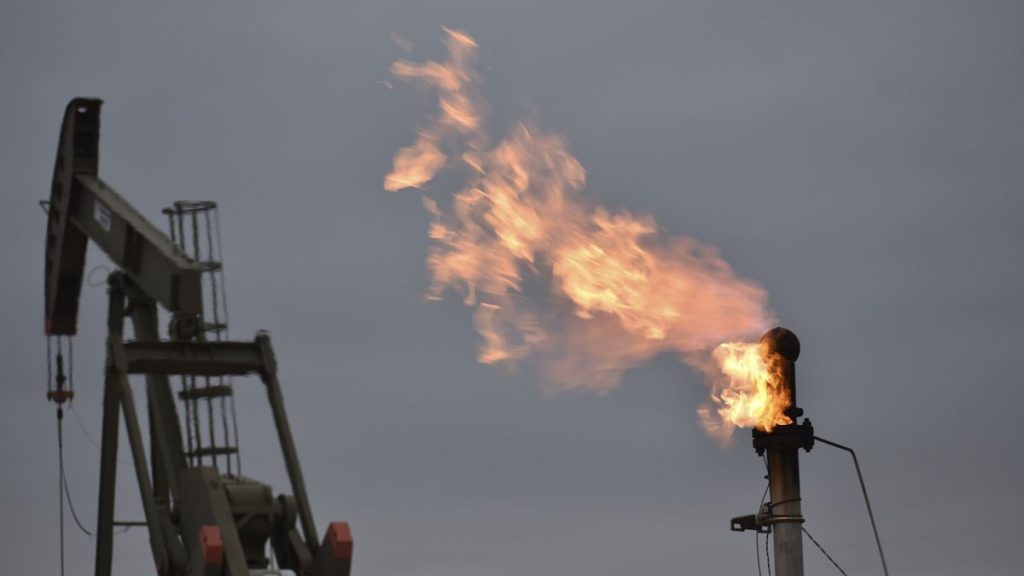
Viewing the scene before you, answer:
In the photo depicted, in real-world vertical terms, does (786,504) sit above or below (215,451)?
below

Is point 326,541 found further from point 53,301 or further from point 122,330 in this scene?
point 53,301

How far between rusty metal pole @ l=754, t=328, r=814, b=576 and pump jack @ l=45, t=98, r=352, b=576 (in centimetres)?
765

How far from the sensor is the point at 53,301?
41688 millimetres

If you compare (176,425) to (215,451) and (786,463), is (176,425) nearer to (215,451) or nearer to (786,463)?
(215,451)

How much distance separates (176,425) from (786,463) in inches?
464

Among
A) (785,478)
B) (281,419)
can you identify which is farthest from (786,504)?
(281,419)

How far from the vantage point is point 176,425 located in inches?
1465

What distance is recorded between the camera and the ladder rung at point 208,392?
117ft

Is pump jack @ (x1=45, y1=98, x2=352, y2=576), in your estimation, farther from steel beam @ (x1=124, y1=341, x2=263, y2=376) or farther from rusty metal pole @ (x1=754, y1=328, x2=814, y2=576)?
rusty metal pole @ (x1=754, y1=328, x2=814, y2=576)

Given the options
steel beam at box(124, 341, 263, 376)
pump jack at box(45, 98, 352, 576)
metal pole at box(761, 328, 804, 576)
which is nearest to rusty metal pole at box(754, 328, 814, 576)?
metal pole at box(761, 328, 804, 576)

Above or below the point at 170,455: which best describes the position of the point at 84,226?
above

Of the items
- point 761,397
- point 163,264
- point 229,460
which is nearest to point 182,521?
point 229,460

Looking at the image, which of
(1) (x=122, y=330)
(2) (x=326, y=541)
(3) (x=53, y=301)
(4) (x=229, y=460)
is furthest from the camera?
(3) (x=53, y=301)

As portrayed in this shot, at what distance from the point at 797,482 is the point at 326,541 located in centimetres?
846
